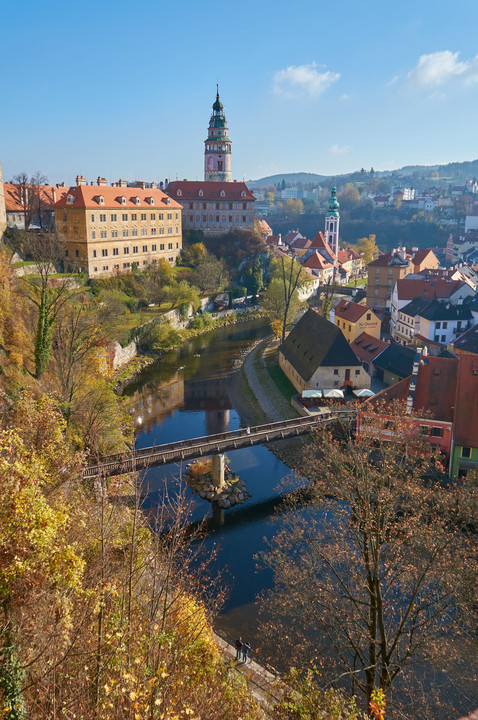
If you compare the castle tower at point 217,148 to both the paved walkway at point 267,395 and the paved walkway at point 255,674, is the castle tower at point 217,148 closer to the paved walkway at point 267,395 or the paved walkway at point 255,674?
the paved walkway at point 267,395

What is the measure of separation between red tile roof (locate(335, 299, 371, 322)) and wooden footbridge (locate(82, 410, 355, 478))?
15.0 metres

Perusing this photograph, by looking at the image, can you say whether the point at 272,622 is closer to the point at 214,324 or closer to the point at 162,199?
the point at 214,324

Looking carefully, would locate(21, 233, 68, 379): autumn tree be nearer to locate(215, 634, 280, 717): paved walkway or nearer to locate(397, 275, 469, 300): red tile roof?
locate(215, 634, 280, 717): paved walkway

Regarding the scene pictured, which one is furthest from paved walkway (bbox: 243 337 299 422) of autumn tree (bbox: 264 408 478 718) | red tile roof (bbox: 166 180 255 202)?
red tile roof (bbox: 166 180 255 202)

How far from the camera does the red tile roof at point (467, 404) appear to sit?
24328 mm

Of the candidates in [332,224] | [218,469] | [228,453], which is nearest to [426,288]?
[228,453]

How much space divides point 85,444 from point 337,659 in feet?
44.3

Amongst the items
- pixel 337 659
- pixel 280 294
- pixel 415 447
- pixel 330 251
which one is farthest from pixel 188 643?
pixel 330 251

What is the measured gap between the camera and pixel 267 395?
124 ft

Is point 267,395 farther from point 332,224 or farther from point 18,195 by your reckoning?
point 332,224

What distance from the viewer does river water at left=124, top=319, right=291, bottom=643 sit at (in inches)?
770

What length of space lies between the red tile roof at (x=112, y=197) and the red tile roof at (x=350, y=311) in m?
29.2

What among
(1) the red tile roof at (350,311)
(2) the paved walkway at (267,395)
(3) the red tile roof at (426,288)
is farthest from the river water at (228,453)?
(3) the red tile roof at (426,288)

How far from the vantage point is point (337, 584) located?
17.1m
